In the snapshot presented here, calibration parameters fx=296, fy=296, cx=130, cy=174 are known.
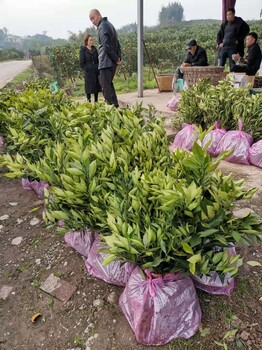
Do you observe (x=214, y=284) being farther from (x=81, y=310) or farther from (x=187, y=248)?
(x=81, y=310)

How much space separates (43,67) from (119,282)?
1483 centimetres

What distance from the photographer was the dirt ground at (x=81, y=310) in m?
1.57

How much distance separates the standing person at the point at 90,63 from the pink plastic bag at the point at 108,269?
190 inches

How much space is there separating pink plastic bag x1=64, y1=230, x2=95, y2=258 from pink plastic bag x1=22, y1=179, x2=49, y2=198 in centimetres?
84

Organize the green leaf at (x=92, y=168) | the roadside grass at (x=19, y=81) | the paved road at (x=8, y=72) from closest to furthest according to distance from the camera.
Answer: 1. the green leaf at (x=92, y=168)
2. the roadside grass at (x=19, y=81)
3. the paved road at (x=8, y=72)

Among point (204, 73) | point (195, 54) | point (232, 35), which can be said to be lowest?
point (204, 73)

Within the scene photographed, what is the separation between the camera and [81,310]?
1.77 m

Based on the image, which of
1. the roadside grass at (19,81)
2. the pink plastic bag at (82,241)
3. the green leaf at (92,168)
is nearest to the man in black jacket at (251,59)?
the pink plastic bag at (82,241)

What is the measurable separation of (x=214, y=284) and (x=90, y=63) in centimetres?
533

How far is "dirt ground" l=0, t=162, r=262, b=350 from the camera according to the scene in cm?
157

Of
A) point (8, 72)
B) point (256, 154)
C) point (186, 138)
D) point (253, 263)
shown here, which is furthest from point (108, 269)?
point (8, 72)

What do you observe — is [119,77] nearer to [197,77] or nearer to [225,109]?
[197,77]


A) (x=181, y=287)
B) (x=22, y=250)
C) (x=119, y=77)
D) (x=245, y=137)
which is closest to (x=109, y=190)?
(x=181, y=287)

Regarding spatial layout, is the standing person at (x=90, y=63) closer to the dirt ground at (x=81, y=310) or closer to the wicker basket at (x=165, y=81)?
the wicker basket at (x=165, y=81)
